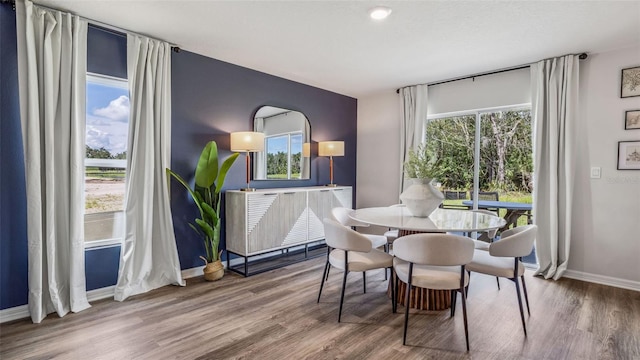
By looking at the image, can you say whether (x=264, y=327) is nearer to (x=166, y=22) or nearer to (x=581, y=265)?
(x=166, y=22)

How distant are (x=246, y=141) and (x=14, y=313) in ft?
7.89

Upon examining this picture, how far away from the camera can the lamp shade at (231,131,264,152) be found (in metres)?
3.53

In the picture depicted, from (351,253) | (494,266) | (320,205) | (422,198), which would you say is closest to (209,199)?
(320,205)

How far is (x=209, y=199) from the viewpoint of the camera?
3.34 metres

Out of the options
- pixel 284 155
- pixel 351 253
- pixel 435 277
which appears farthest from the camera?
pixel 284 155

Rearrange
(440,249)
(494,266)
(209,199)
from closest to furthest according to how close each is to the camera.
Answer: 1. (440,249)
2. (494,266)
3. (209,199)

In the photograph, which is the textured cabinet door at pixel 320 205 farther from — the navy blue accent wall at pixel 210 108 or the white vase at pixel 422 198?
the white vase at pixel 422 198

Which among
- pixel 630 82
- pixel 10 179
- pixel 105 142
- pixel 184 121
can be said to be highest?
pixel 630 82

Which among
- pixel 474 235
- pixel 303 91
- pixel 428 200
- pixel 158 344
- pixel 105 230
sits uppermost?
pixel 303 91

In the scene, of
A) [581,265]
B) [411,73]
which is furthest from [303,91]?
[581,265]

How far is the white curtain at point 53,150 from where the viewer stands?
2395mm

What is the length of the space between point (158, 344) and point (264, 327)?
2.37 feet

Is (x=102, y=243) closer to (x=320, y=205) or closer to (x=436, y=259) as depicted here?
(x=320, y=205)

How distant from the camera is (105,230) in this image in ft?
9.73
